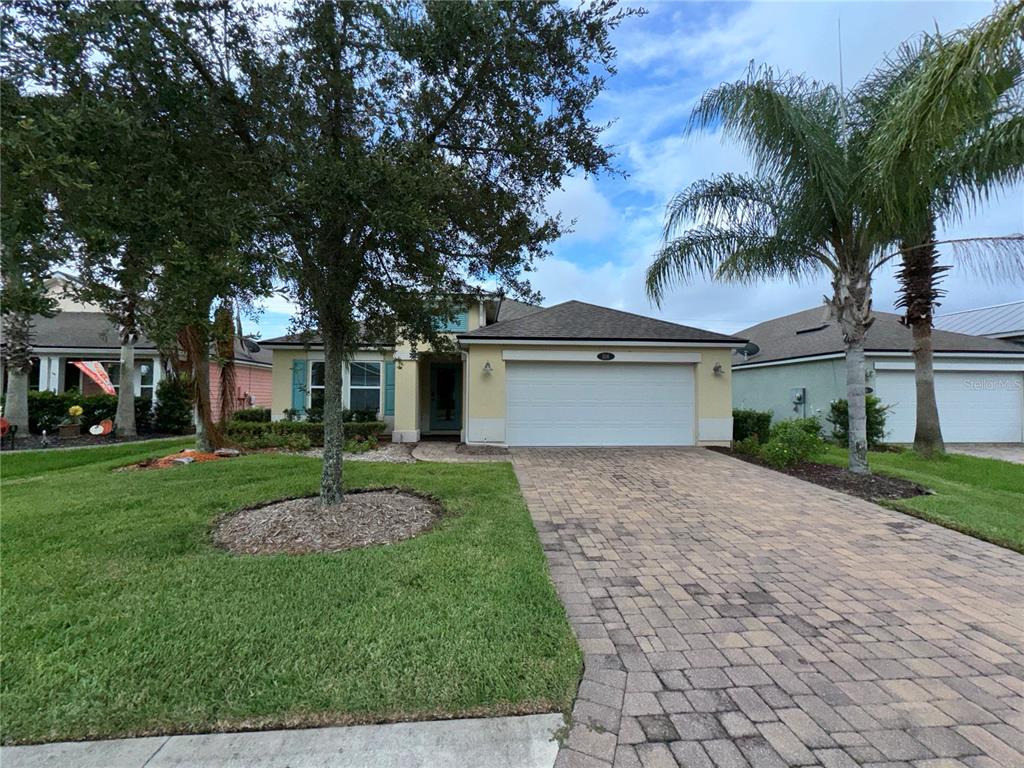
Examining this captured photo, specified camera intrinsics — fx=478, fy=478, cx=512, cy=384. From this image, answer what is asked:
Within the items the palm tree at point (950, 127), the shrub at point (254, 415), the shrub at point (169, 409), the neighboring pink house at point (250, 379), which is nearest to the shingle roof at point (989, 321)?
the palm tree at point (950, 127)

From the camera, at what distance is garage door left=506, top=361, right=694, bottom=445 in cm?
1263

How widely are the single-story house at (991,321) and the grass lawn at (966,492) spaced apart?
9.26 metres

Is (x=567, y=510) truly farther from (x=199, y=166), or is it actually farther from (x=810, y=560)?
(x=199, y=166)

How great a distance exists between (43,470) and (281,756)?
11438 mm

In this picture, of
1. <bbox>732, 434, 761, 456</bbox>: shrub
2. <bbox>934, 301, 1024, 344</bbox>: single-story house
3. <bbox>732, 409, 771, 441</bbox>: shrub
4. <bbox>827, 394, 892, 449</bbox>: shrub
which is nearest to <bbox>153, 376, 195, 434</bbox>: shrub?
<bbox>732, 434, 761, 456</bbox>: shrub

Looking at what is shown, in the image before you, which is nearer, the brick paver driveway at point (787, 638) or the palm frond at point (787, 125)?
the brick paver driveway at point (787, 638)

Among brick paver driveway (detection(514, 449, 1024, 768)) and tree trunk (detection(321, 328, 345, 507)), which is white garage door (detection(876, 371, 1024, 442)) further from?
tree trunk (detection(321, 328, 345, 507))

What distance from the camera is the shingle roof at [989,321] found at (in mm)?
18719

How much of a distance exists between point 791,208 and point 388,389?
35.8 feet

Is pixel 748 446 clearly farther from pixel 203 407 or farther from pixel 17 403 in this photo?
pixel 17 403

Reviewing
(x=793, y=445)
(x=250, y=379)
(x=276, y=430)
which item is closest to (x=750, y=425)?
(x=793, y=445)

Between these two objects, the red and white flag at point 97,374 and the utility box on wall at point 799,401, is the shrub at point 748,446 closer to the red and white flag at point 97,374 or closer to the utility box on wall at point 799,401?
the utility box on wall at point 799,401

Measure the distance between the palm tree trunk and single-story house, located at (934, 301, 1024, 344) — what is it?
7.73m

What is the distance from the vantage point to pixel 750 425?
13461 mm
